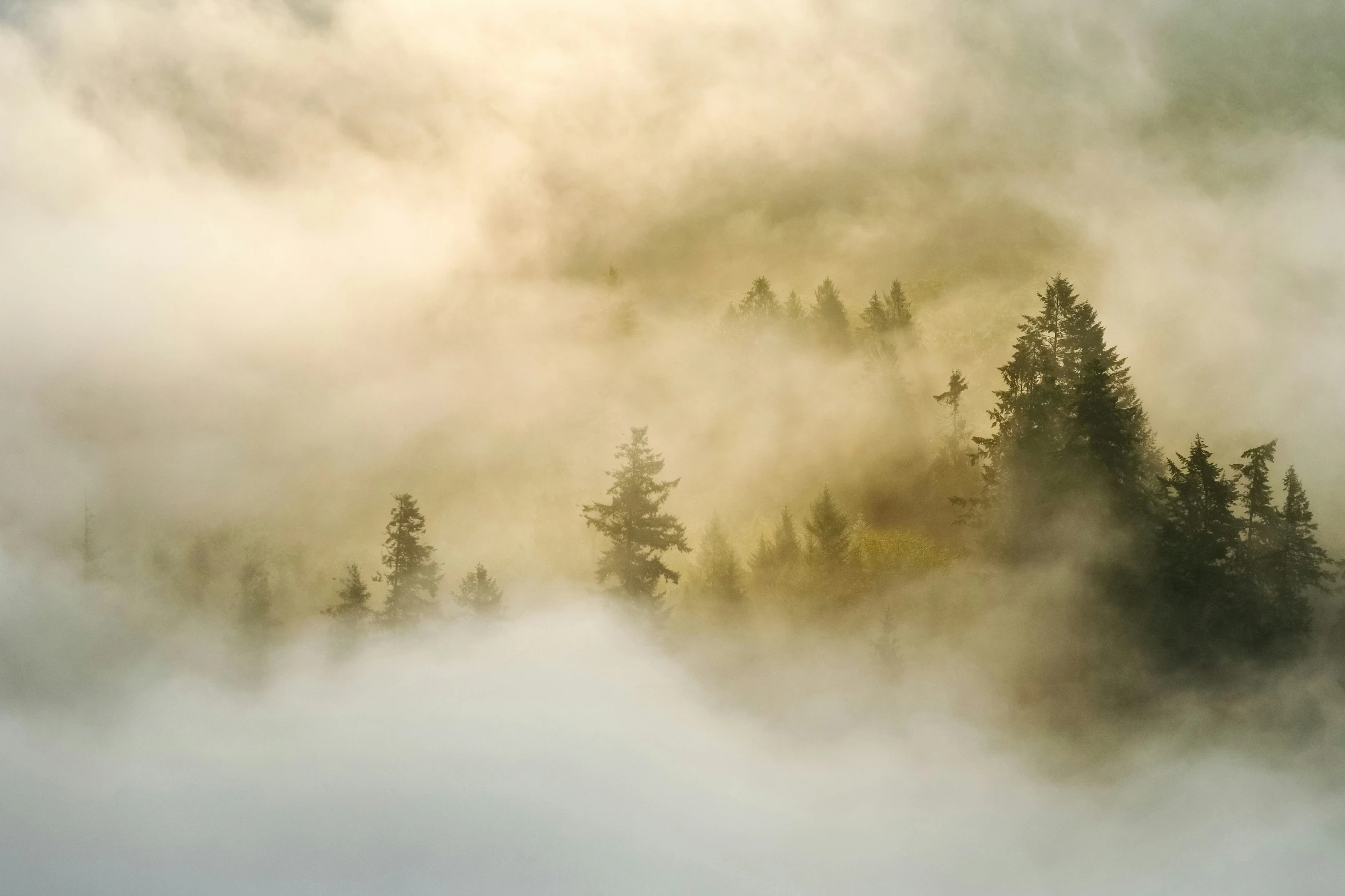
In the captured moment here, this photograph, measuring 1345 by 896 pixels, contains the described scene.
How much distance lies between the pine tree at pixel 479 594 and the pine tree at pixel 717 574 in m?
14.8

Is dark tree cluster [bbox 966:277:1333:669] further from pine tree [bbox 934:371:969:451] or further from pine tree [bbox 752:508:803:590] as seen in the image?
pine tree [bbox 934:371:969:451]

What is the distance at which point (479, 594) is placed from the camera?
Answer: 83.7 metres

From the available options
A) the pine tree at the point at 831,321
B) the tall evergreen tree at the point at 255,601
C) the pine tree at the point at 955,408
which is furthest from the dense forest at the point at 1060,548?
the pine tree at the point at 831,321

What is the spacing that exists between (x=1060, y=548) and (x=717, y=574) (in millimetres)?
29043

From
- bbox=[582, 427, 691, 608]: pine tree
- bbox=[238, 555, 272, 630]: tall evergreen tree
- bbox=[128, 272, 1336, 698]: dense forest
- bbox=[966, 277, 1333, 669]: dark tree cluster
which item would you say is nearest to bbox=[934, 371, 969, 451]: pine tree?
bbox=[128, 272, 1336, 698]: dense forest

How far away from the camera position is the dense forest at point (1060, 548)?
2090 inches

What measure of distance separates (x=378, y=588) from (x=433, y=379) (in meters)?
77.6

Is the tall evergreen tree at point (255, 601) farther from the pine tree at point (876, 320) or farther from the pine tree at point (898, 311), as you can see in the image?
the pine tree at point (898, 311)

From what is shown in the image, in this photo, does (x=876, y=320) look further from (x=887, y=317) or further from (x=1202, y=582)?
(x=1202, y=582)

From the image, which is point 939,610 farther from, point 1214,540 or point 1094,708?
point 1214,540

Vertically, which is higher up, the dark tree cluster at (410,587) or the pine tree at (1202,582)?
the dark tree cluster at (410,587)

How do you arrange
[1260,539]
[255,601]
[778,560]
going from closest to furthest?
[1260,539], [778,560], [255,601]

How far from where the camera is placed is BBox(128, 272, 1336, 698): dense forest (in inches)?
2090

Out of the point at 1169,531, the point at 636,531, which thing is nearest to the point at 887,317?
the point at 636,531
